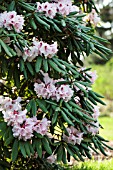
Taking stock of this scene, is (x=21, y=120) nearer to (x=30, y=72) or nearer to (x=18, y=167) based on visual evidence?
(x=30, y=72)

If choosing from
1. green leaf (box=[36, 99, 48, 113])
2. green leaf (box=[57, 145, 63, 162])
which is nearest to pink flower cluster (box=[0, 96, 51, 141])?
green leaf (box=[36, 99, 48, 113])

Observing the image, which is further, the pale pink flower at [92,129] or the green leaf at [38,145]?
the pale pink flower at [92,129]

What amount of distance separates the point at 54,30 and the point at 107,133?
4.67 metres

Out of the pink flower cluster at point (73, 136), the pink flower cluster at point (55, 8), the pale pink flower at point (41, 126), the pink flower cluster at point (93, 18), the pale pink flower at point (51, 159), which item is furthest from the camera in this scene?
the pink flower cluster at point (93, 18)

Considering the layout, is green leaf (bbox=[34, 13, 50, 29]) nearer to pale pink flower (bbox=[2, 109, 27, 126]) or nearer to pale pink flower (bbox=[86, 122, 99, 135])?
pale pink flower (bbox=[2, 109, 27, 126])

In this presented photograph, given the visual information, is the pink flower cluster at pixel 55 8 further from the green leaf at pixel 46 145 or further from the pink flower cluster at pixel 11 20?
the green leaf at pixel 46 145

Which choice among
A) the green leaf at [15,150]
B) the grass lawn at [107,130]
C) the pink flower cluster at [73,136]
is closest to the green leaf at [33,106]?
the green leaf at [15,150]

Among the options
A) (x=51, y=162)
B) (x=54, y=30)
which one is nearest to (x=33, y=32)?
(x=54, y=30)

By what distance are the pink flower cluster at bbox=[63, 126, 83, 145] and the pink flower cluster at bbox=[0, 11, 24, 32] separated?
0.85 meters

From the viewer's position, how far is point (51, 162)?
3.18 metres

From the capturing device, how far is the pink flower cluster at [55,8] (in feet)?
9.05

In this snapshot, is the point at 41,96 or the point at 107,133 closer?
the point at 41,96

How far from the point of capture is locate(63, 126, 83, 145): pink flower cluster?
2871 mm

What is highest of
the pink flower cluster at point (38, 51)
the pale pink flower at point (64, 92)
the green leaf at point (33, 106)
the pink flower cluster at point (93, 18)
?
the pink flower cluster at point (93, 18)
